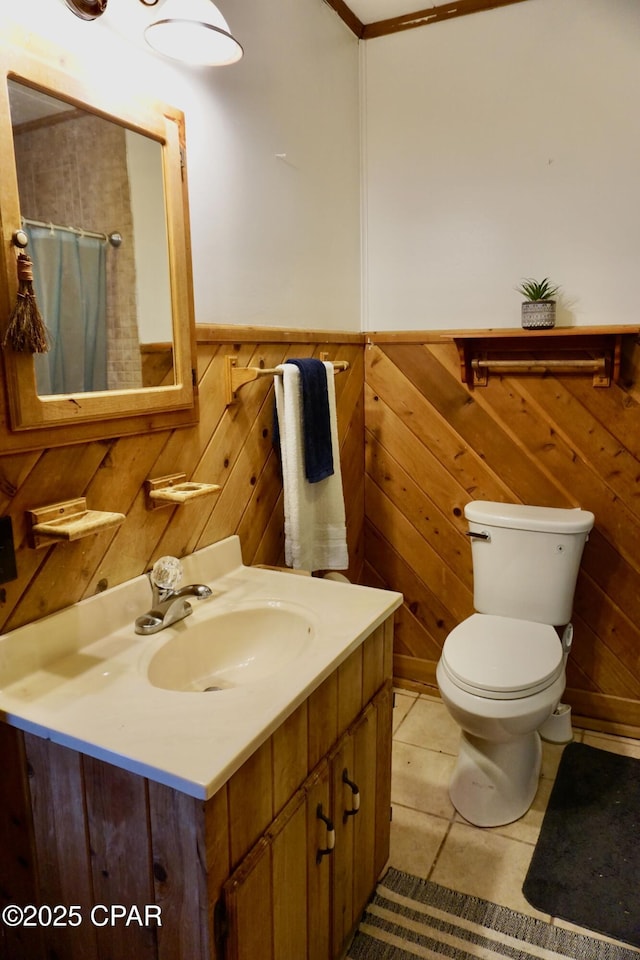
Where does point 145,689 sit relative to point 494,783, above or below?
above

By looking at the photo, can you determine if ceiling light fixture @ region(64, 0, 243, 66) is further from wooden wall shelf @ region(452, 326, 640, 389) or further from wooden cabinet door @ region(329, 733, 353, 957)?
wooden cabinet door @ region(329, 733, 353, 957)

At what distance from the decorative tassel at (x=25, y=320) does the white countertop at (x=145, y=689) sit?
519 mm

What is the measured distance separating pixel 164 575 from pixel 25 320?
59 centimetres

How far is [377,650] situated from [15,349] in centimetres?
101

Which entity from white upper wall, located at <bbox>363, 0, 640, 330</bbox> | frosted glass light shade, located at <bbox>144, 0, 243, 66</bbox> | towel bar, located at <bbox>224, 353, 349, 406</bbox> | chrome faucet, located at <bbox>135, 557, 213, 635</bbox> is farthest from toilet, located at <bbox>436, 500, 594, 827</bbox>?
frosted glass light shade, located at <bbox>144, 0, 243, 66</bbox>

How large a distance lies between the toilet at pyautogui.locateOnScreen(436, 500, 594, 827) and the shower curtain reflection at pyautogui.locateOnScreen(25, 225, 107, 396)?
52.1 inches

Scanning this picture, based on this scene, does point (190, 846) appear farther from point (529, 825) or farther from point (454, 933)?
point (529, 825)

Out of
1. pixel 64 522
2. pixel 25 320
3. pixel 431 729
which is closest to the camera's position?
pixel 25 320

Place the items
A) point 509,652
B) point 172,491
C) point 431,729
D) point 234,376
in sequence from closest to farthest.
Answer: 1. point 172,491
2. point 234,376
3. point 509,652
4. point 431,729

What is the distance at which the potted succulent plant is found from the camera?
221cm

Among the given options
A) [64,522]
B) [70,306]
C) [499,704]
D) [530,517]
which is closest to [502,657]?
[499,704]

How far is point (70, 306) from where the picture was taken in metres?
1.27

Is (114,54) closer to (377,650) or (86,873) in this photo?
(377,650)

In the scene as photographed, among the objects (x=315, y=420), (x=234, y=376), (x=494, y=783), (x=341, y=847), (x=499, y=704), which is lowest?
(x=494, y=783)
